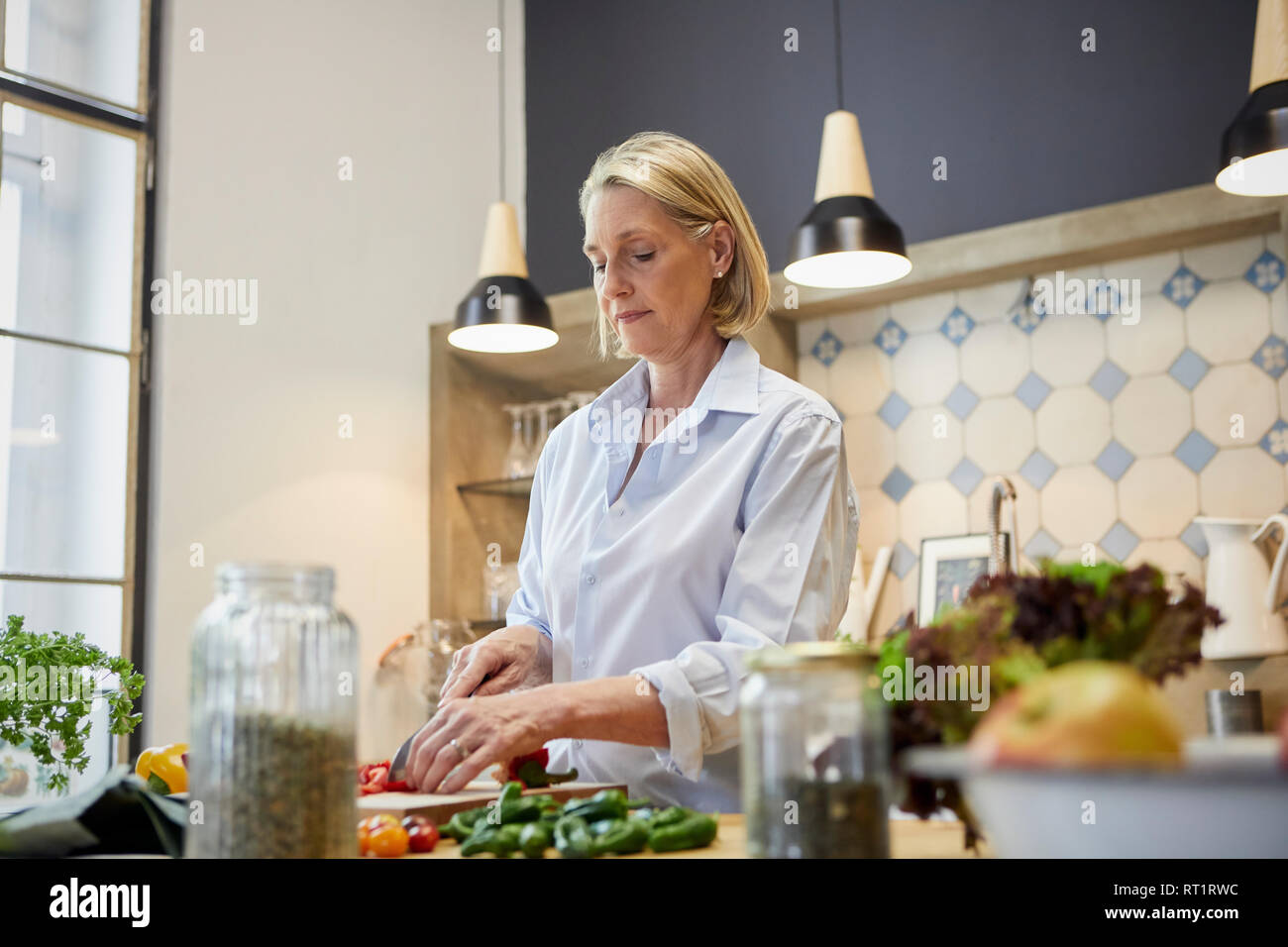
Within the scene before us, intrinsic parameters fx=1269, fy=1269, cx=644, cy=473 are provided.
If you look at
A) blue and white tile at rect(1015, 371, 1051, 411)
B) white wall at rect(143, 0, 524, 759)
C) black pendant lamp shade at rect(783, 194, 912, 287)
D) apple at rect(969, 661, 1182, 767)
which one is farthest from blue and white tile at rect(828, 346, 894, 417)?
apple at rect(969, 661, 1182, 767)

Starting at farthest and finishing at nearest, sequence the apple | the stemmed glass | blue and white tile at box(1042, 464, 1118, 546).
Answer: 1. the stemmed glass
2. blue and white tile at box(1042, 464, 1118, 546)
3. the apple

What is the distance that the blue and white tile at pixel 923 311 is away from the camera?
3.25 meters

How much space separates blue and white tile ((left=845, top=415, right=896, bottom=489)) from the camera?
10.8 ft

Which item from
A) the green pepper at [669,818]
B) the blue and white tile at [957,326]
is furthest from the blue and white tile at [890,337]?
the green pepper at [669,818]

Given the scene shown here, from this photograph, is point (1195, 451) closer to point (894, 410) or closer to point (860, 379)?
point (894, 410)

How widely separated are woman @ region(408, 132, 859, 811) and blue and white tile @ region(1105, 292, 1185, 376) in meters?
1.52

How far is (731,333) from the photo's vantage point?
177cm

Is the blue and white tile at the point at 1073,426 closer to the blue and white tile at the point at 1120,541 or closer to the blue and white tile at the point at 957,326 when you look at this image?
the blue and white tile at the point at 1120,541

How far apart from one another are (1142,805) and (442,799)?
2.25ft

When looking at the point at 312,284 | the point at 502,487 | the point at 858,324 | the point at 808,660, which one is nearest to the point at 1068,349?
the point at 858,324

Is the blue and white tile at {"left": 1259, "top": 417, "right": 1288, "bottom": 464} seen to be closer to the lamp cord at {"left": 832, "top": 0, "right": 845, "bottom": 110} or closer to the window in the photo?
the lamp cord at {"left": 832, "top": 0, "right": 845, "bottom": 110}

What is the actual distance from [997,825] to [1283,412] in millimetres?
2485

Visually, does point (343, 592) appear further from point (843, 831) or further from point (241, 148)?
point (843, 831)

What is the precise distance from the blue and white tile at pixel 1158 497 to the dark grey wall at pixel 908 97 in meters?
0.67
